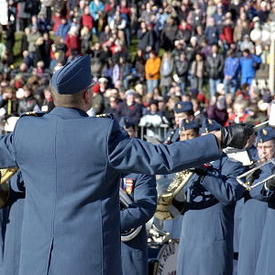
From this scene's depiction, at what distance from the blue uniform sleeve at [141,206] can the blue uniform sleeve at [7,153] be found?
2307 millimetres

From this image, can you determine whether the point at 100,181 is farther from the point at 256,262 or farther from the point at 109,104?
the point at 109,104

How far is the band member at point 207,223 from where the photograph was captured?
8617 mm

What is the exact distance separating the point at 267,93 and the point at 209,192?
9.70m

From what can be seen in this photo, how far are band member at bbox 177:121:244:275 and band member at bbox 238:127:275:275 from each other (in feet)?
0.42

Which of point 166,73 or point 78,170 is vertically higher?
point 78,170

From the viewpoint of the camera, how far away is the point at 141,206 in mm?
8117

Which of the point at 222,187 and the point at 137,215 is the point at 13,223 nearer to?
the point at 137,215

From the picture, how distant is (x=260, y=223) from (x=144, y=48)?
1647 centimetres

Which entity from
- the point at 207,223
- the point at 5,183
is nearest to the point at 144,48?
the point at 207,223

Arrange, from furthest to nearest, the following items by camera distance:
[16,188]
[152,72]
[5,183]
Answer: [152,72], [16,188], [5,183]

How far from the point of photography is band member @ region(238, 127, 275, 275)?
8039 mm

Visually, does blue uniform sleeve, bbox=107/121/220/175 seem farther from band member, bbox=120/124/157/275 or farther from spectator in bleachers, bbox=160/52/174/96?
spectator in bleachers, bbox=160/52/174/96

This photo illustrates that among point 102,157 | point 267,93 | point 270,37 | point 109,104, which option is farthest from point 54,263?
point 270,37


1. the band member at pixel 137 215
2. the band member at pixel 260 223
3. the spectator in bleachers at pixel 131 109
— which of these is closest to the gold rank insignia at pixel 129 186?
the band member at pixel 137 215
